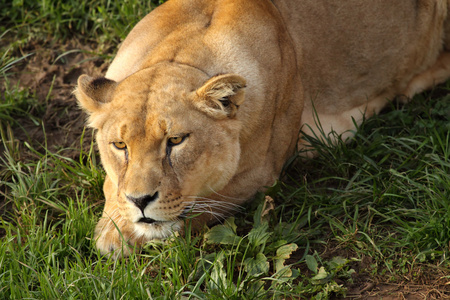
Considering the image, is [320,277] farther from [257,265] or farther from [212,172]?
[212,172]

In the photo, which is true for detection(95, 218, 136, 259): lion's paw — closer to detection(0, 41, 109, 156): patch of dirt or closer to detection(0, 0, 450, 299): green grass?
detection(0, 0, 450, 299): green grass

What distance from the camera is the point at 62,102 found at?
17.6 feet

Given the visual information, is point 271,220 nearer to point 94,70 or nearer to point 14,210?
point 14,210

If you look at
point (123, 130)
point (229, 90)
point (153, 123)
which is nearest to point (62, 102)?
point (123, 130)

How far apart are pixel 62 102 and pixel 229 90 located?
2.25 meters

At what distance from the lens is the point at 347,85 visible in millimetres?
5070

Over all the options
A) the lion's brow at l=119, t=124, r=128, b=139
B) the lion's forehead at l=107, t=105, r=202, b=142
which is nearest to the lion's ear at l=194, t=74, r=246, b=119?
the lion's forehead at l=107, t=105, r=202, b=142

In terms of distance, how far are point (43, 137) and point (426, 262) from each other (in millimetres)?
3154

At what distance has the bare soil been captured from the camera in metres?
3.58

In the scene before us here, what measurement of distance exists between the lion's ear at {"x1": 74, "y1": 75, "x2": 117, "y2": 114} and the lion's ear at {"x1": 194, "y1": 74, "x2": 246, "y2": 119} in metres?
0.65

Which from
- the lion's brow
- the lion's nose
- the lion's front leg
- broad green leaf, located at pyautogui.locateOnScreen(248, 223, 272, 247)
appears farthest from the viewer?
the lion's front leg

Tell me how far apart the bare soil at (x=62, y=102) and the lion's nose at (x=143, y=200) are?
1.11 m

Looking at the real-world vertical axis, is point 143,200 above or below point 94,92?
below

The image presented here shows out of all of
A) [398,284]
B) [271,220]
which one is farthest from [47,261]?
[398,284]
